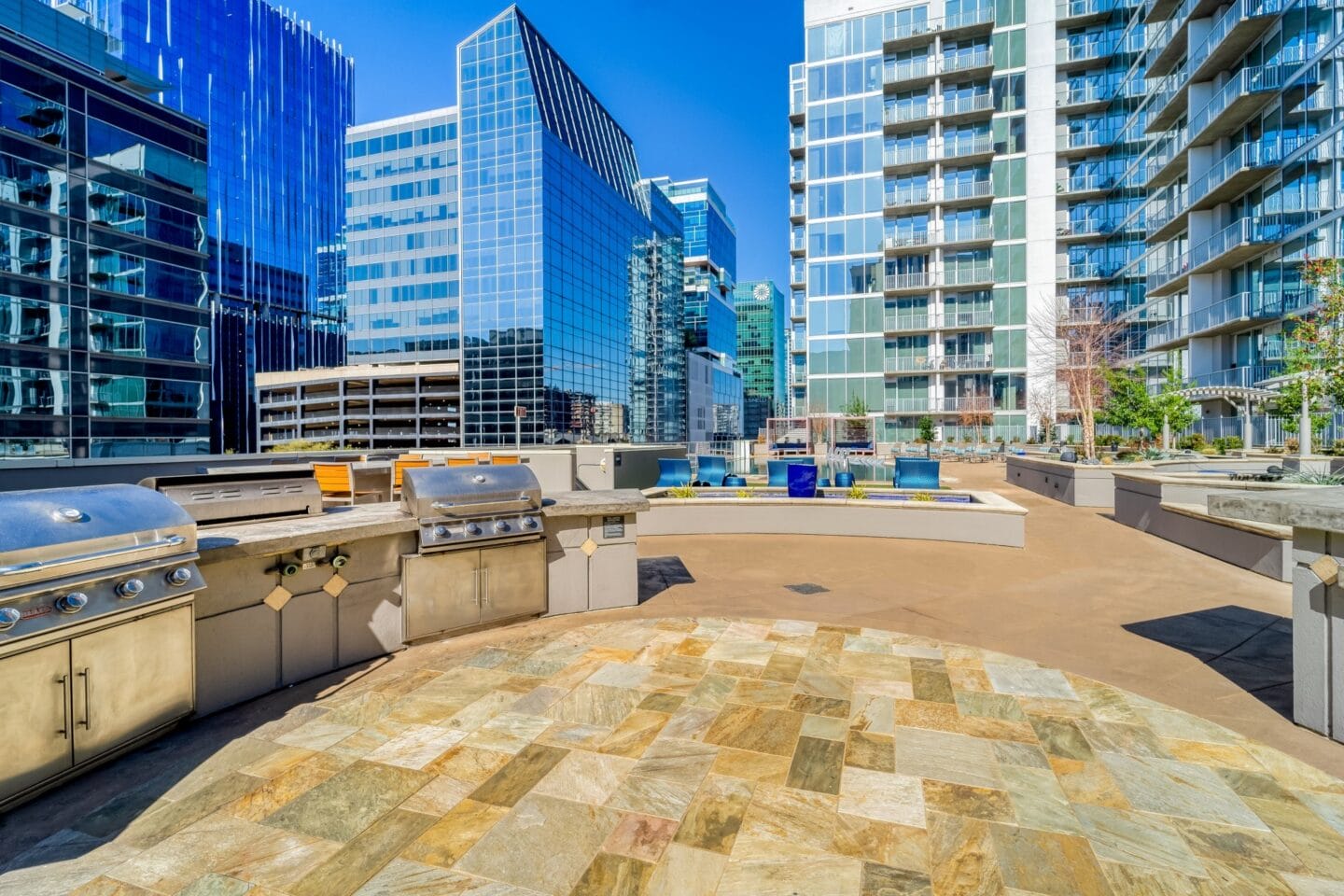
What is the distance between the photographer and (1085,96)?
144 feet

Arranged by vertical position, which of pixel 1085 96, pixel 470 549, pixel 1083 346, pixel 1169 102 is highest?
pixel 1085 96

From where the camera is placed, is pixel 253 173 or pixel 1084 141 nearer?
pixel 1084 141

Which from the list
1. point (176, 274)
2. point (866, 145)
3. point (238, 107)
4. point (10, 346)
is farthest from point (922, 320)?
point (238, 107)

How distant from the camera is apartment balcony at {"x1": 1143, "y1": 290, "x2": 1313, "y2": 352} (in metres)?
24.2

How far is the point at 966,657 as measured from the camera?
5.20m

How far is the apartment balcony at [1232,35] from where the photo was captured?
2464 cm

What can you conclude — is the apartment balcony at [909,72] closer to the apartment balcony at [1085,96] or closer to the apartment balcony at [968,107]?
the apartment balcony at [968,107]

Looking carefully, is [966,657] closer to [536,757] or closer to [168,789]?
[536,757]

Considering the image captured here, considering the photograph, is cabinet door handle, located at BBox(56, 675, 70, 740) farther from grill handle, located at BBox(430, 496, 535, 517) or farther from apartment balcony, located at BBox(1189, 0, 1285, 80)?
apartment balcony, located at BBox(1189, 0, 1285, 80)

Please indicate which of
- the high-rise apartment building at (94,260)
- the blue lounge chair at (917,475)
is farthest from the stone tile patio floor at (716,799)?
the high-rise apartment building at (94,260)

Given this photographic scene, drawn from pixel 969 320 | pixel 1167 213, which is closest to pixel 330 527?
pixel 1167 213

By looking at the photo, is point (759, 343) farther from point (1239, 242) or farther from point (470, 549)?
point (470, 549)

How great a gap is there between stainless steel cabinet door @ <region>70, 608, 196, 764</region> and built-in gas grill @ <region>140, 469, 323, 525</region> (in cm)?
144

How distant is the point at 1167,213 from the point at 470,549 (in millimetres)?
42653
